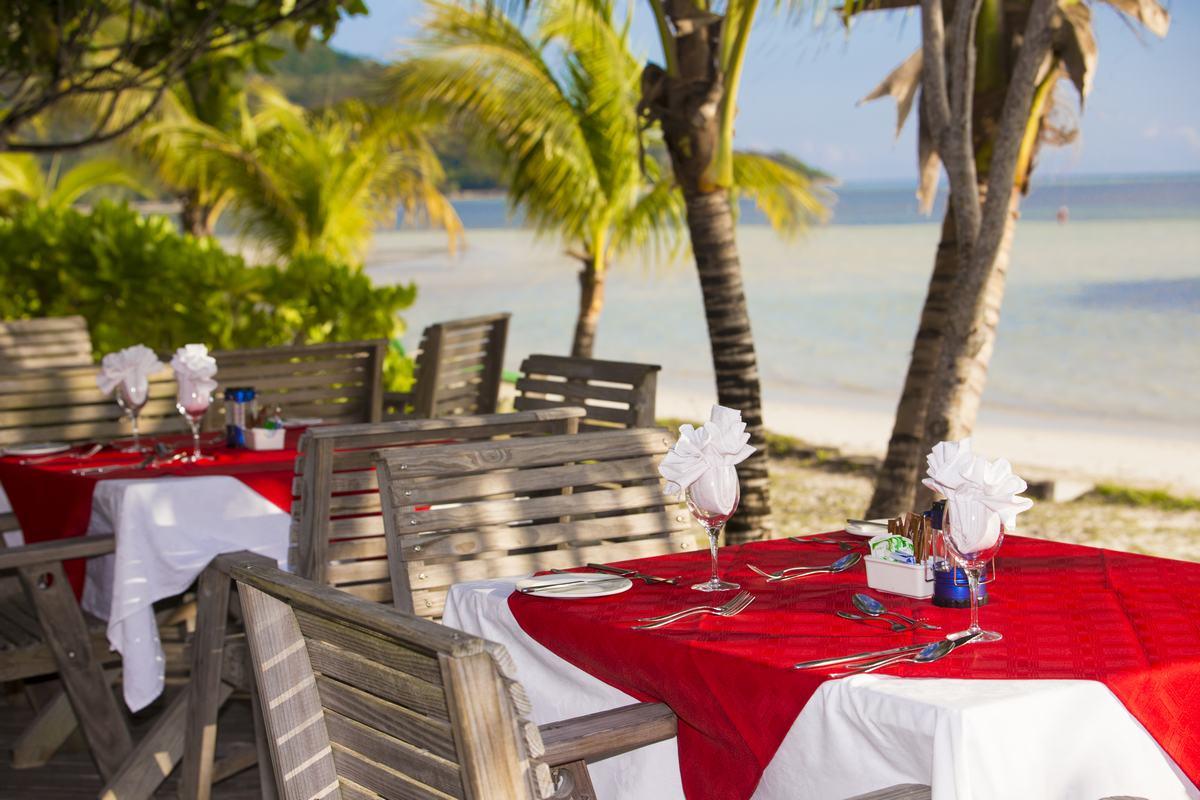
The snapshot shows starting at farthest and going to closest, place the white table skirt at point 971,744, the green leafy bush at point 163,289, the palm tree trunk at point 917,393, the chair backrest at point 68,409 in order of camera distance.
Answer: the green leafy bush at point 163,289 < the palm tree trunk at point 917,393 < the chair backrest at point 68,409 < the white table skirt at point 971,744

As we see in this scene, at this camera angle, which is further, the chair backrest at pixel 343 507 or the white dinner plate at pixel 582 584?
the chair backrest at pixel 343 507

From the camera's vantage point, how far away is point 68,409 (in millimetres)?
4855

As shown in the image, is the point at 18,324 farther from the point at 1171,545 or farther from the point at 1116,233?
the point at 1116,233

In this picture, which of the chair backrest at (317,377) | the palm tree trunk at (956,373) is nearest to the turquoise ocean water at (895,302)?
the chair backrest at (317,377)

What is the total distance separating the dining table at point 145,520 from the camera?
3703 mm

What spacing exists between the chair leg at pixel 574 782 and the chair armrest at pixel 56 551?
1795 millimetres

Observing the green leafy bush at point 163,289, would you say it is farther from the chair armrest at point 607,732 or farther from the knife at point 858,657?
the knife at point 858,657

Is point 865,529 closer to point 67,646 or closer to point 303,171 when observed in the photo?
point 67,646

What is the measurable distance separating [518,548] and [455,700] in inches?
59.3

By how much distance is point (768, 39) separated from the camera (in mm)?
5770

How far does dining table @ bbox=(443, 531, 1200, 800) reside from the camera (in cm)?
177

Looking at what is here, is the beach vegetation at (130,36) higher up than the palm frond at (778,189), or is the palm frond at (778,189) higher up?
the beach vegetation at (130,36)

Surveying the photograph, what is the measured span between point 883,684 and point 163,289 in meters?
7.19

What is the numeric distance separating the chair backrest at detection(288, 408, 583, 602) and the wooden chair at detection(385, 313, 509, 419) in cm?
237
